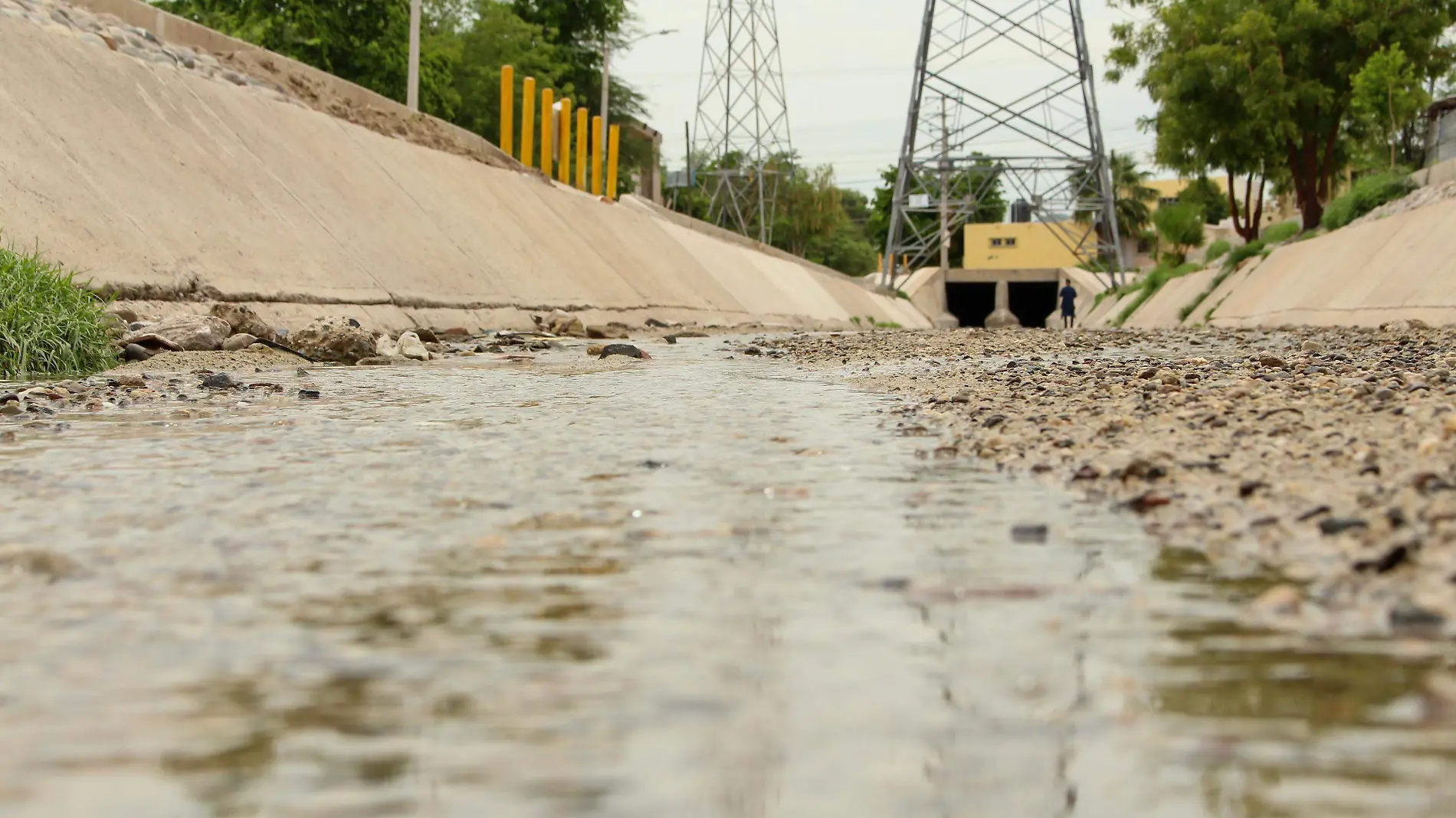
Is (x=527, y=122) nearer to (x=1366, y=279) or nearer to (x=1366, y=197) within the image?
(x=1366, y=197)

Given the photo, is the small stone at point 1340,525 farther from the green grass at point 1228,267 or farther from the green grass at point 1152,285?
the green grass at point 1152,285

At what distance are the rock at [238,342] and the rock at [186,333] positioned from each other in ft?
0.15

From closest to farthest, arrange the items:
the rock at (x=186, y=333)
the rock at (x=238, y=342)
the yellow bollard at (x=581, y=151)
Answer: the rock at (x=186, y=333) < the rock at (x=238, y=342) < the yellow bollard at (x=581, y=151)

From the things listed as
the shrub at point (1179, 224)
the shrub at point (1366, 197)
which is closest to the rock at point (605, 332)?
the shrub at point (1366, 197)

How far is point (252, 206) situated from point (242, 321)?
8.37 feet

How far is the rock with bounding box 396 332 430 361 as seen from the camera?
10641mm

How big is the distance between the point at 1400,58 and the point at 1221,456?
22989 mm

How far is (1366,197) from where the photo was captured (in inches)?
787

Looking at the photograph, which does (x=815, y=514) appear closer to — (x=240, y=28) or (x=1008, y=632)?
(x=1008, y=632)

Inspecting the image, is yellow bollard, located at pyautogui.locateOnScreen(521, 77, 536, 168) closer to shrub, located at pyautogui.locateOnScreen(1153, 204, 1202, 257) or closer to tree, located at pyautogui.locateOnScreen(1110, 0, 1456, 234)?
tree, located at pyautogui.locateOnScreen(1110, 0, 1456, 234)

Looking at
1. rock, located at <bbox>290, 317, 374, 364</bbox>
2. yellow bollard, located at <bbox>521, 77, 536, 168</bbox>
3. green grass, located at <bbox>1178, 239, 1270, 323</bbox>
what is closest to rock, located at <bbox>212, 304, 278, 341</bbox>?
rock, located at <bbox>290, 317, 374, 364</bbox>

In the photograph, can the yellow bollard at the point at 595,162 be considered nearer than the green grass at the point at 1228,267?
No

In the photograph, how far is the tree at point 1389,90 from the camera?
2305 cm

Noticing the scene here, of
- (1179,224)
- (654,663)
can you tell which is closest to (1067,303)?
(1179,224)
